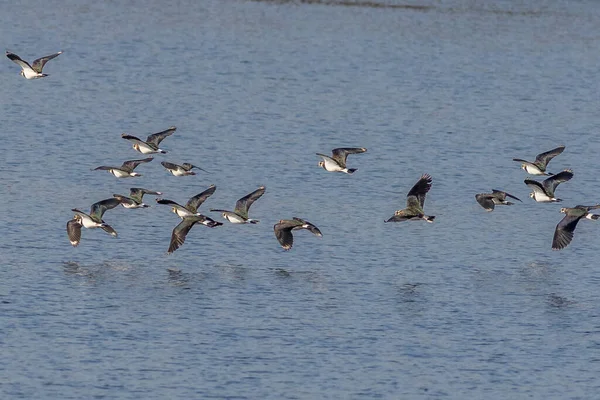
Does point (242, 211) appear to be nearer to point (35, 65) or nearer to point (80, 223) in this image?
point (80, 223)

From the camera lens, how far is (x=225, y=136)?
49469 mm

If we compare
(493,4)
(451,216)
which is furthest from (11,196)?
(493,4)

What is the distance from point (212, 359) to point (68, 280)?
5.93 m

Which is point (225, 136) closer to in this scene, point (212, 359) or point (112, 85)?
point (112, 85)

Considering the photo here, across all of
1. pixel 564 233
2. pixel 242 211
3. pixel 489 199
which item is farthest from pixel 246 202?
pixel 564 233

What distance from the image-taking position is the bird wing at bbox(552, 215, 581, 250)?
33.2 metres

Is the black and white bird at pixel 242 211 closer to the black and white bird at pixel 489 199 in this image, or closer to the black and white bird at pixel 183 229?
the black and white bird at pixel 183 229

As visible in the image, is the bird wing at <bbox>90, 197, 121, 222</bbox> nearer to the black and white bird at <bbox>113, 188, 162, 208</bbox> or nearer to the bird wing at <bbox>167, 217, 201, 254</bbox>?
the black and white bird at <bbox>113, 188, 162, 208</bbox>

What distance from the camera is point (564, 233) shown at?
33.6m

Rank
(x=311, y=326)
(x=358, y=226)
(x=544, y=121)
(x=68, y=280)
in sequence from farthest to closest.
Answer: (x=544, y=121)
(x=358, y=226)
(x=68, y=280)
(x=311, y=326)

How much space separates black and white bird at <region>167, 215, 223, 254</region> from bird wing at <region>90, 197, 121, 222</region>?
1.83 m

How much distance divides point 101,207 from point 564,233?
11208 mm

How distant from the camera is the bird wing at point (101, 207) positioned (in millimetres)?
33344

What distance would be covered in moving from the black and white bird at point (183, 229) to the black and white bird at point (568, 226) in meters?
8.09
